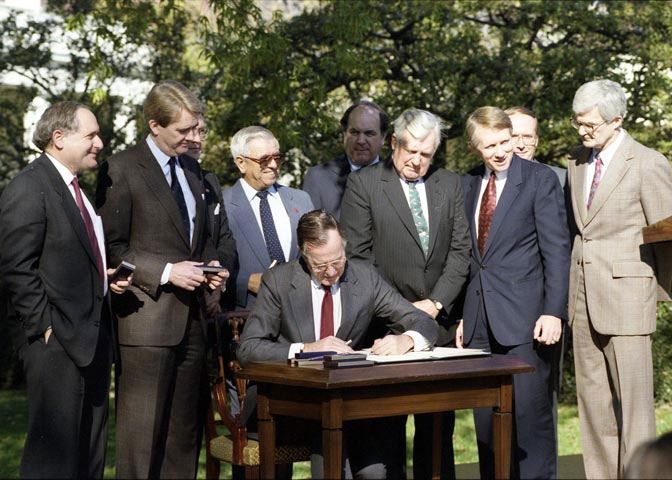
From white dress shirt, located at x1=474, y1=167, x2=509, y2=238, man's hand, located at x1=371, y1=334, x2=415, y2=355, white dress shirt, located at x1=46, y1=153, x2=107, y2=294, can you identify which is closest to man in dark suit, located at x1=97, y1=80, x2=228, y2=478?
white dress shirt, located at x1=46, y1=153, x2=107, y2=294

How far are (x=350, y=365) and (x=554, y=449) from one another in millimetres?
1954

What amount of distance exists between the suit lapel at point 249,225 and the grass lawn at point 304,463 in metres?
2.62

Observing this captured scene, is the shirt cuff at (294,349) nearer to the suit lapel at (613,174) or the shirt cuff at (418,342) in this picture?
the shirt cuff at (418,342)

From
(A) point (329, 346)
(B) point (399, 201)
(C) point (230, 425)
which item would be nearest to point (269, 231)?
(B) point (399, 201)

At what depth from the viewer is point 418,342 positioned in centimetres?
633

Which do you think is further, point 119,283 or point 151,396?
point 151,396

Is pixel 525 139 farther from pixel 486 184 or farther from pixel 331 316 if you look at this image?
pixel 331 316

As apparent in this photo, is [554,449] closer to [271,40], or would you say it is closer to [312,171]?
[312,171]

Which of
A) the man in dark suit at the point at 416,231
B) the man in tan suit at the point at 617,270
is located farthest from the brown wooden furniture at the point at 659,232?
the man in dark suit at the point at 416,231

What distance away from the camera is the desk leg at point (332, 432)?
547 cm

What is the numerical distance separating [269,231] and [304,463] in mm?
3089

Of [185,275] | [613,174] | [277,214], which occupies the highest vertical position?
[613,174]

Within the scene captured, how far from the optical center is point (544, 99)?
12008 millimetres

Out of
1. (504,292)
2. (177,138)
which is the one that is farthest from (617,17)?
(177,138)
